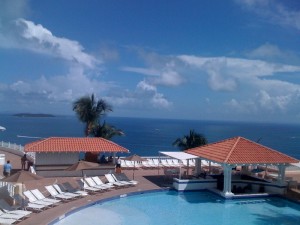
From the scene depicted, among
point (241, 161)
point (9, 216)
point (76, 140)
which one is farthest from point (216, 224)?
point (76, 140)

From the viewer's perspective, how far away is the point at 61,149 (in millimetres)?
22391

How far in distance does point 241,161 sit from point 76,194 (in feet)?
28.6

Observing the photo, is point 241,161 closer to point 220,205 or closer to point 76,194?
point 220,205

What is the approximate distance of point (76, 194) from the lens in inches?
682

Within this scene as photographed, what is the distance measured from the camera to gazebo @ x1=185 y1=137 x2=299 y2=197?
64.6ft

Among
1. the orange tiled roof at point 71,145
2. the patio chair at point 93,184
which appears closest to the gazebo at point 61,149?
the orange tiled roof at point 71,145

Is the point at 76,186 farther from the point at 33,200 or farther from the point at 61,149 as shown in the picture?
the point at 33,200

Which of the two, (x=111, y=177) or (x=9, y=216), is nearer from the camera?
(x=9, y=216)

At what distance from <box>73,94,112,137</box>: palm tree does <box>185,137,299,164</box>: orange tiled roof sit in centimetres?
1231

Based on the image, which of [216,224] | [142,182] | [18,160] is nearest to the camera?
[216,224]

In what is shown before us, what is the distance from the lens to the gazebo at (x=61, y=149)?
73.0ft

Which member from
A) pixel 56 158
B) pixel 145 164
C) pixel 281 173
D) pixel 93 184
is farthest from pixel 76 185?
pixel 281 173

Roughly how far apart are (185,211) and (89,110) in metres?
16.8

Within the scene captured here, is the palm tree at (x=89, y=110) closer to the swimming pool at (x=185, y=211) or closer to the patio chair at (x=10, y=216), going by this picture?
the swimming pool at (x=185, y=211)
